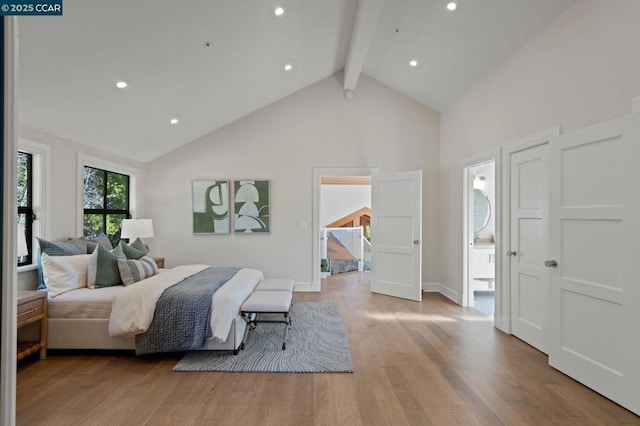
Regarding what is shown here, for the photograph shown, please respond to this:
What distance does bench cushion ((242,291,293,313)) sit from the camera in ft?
10.5

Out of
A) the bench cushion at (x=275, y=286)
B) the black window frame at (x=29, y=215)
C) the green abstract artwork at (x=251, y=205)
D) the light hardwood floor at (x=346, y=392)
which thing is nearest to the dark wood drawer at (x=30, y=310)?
the light hardwood floor at (x=346, y=392)

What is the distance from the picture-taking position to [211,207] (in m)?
5.72

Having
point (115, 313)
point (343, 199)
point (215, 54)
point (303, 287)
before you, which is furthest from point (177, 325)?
point (343, 199)

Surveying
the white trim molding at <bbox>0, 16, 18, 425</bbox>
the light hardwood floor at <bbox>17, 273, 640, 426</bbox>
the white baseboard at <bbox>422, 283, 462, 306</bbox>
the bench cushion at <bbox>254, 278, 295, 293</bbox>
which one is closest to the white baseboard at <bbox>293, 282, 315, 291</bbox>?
the bench cushion at <bbox>254, 278, 295, 293</bbox>

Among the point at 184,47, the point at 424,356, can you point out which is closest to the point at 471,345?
the point at 424,356

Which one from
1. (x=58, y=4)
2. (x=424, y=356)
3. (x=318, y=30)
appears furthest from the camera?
(x=318, y=30)

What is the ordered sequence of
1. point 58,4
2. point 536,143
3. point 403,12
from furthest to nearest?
point 403,12
point 536,143
point 58,4

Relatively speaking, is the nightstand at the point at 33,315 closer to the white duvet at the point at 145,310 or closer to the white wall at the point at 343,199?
the white duvet at the point at 145,310

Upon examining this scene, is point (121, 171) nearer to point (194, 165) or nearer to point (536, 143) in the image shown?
point (194, 165)

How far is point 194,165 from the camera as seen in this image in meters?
5.75

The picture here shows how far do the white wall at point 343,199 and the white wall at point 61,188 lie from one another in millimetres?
5902

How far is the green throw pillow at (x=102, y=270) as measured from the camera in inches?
133

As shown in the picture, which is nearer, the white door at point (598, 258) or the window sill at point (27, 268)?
the white door at point (598, 258)

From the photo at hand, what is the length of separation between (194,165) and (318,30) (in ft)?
9.86
